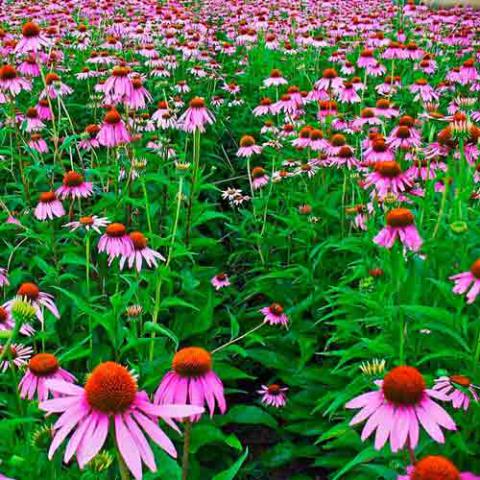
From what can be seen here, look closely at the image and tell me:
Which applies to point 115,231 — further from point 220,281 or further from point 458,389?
point 458,389

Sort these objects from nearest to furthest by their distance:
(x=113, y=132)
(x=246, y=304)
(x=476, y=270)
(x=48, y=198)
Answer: (x=476, y=270) → (x=48, y=198) → (x=113, y=132) → (x=246, y=304)

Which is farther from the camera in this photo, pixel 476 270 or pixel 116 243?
pixel 116 243

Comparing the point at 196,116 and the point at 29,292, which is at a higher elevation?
the point at 196,116

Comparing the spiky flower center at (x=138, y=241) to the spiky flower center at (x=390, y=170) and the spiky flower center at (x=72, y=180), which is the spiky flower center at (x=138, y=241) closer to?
the spiky flower center at (x=72, y=180)

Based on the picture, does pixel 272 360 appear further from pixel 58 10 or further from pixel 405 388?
pixel 58 10

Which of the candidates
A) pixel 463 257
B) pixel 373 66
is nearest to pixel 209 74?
pixel 373 66

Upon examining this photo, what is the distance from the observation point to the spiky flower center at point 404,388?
1.21 metres

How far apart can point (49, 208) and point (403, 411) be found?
189cm

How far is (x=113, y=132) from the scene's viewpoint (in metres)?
2.87

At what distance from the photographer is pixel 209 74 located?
5.55 metres

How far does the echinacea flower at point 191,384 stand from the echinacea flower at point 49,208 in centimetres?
161

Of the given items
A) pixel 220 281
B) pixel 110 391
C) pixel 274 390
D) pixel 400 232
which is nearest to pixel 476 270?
pixel 400 232

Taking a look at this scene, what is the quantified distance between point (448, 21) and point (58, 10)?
4.13m

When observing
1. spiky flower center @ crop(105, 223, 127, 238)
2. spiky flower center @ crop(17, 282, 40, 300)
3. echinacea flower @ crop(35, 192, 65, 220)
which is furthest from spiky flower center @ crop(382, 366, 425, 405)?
echinacea flower @ crop(35, 192, 65, 220)
